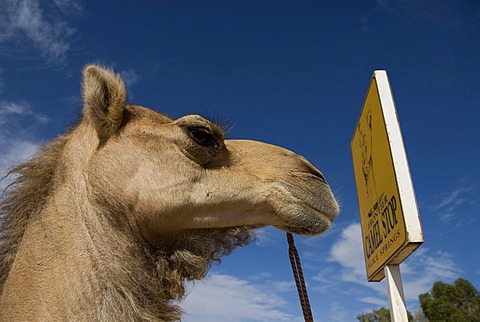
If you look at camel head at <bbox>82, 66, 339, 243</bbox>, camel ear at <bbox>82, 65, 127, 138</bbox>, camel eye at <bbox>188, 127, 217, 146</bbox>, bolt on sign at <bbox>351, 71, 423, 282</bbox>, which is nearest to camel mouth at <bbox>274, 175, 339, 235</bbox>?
camel head at <bbox>82, 66, 339, 243</bbox>

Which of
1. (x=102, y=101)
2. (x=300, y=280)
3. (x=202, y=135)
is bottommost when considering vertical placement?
(x=300, y=280)

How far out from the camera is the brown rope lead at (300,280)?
3285mm

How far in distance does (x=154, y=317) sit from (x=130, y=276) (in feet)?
0.96

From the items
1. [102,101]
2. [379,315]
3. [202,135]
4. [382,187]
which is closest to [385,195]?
[382,187]

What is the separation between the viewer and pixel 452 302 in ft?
114

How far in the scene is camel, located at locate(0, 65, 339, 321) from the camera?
273 centimetres

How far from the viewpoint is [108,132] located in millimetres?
3232

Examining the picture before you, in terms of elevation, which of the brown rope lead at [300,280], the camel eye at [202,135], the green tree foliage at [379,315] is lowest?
the brown rope lead at [300,280]

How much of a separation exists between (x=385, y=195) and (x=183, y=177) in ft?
4.67

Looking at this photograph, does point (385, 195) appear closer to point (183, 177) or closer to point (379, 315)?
point (183, 177)

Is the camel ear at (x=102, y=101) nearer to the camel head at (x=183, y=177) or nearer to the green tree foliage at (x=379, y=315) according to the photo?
the camel head at (x=183, y=177)

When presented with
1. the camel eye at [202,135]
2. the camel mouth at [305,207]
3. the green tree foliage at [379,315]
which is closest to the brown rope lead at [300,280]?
the camel mouth at [305,207]

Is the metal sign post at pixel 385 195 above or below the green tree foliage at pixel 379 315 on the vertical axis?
below

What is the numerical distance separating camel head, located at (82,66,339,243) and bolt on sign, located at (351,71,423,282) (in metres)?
0.40
